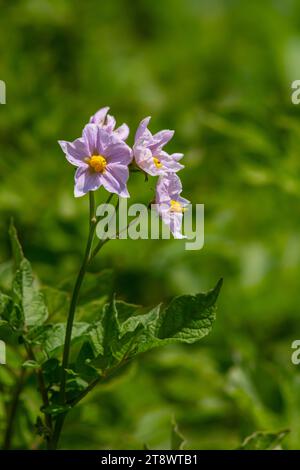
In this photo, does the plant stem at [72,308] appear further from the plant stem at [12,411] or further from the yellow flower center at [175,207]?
the plant stem at [12,411]

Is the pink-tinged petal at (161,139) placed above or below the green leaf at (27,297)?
above

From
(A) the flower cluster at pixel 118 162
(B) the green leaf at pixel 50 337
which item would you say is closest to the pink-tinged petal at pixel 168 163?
(A) the flower cluster at pixel 118 162

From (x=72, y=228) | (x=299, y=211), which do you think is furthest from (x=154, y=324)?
(x=299, y=211)

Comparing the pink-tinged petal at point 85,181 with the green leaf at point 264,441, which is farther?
the green leaf at point 264,441

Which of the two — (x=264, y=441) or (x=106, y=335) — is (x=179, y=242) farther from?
(x=106, y=335)

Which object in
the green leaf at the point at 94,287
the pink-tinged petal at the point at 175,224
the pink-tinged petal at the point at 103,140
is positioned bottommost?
the green leaf at the point at 94,287

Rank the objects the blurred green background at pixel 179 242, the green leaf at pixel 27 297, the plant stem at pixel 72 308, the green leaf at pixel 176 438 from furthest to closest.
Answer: the blurred green background at pixel 179 242, the green leaf at pixel 176 438, the green leaf at pixel 27 297, the plant stem at pixel 72 308

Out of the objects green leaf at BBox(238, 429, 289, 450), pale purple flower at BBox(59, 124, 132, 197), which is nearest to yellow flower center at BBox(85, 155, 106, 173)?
pale purple flower at BBox(59, 124, 132, 197)
